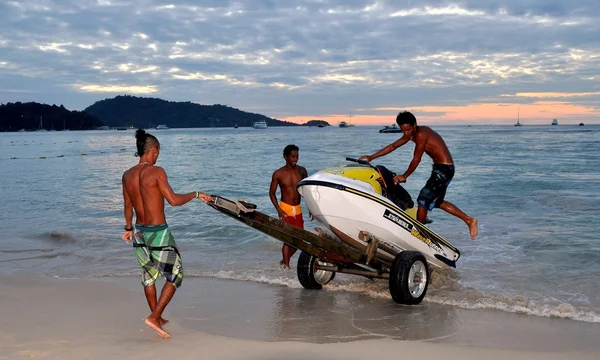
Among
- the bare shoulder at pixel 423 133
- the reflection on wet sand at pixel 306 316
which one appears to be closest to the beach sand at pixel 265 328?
the reflection on wet sand at pixel 306 316

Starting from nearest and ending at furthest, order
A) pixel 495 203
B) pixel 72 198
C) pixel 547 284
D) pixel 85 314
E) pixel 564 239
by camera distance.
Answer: pixel 85 314, pixel 547 284, pixel 564 239, pixel 495 203, pixel 72 198

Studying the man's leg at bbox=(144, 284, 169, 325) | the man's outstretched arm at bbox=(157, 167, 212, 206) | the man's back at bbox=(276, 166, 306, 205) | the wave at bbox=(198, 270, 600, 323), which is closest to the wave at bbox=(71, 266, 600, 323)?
the wave at bbox=(198, 270, 600, 323)

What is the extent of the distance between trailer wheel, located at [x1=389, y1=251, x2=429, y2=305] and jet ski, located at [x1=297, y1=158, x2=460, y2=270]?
19 cm

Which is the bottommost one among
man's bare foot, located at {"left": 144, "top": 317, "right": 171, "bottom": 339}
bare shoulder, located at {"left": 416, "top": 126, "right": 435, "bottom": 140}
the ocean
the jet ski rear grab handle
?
the ocean

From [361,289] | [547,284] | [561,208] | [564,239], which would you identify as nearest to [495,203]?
[561,208]

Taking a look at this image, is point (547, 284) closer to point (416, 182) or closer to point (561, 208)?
point (561, 208)

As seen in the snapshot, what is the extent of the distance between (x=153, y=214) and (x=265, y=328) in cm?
168

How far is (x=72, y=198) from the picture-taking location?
19.4 metres

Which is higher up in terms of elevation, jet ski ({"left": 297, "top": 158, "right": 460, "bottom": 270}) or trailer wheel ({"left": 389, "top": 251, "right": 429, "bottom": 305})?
jet ski ({"left": 297, "top": 158, "right": 460, "bottom": 270})

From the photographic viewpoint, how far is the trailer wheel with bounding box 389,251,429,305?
6.34m

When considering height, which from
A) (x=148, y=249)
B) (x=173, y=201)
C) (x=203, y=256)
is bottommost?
(x=203, y=256)

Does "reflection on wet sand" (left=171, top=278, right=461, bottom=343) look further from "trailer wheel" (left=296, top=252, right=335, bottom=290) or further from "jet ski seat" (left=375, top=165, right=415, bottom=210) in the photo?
"jet ski seat" (left=375, top=165, right=415, bottom=210)

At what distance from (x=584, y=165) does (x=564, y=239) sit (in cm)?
2042

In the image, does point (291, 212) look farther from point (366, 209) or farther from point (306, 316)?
point (306, 316)
